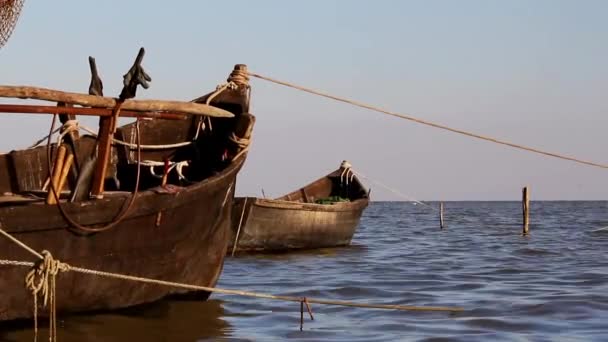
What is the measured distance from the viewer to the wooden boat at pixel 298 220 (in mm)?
18750

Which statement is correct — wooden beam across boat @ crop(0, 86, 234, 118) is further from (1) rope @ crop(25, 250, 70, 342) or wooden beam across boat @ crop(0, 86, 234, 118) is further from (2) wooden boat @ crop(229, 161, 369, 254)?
(2) wooden boat @ crop(229, 161, 369, 254)

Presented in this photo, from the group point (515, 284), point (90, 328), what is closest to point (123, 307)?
point (90, 328)

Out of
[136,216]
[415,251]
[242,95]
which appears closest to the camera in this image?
[136,216]

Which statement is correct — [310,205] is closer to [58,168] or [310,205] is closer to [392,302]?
[392,302]

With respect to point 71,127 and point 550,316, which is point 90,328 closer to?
point 71,127

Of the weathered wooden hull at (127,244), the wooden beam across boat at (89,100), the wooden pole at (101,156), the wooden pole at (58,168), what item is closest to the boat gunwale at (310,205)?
the weathered wooden hull at (127,244)

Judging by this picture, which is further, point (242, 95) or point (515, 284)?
point (515, 284)

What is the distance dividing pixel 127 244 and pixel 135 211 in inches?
15.6

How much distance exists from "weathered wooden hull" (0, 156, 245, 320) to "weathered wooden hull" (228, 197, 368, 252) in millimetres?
8110

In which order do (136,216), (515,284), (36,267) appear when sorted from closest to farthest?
(36,267) → (136,216) → (515,284)

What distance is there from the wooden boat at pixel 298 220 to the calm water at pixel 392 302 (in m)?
0.66

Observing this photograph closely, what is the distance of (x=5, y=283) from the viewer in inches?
322

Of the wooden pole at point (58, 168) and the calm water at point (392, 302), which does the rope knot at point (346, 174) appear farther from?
the wooden pole at point (58, 168)

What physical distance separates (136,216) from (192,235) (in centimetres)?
104
